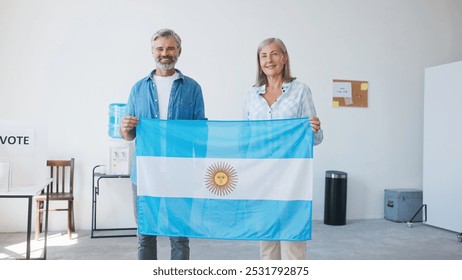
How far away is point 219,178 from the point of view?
227 centimetres

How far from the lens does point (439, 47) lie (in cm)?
561

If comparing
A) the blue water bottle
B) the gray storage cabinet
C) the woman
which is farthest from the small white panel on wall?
the blue water bottle

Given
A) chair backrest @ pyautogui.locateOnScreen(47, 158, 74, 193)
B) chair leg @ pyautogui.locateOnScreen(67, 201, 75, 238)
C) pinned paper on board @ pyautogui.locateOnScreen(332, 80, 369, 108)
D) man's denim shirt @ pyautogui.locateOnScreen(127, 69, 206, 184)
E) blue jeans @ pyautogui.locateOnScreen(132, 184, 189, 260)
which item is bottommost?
chair leg @ pyautogui.locateOnScreen(67, 201, 75, 238)

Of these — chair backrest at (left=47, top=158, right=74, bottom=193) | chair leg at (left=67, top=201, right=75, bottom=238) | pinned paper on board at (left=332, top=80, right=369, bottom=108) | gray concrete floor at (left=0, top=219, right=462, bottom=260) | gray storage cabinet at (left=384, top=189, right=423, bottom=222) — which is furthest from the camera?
pinned paper on board at (left=332, top=80, right=369, bottom=108)

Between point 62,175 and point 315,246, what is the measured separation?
101 inches

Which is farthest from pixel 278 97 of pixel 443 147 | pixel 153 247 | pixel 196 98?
pixel 443 147

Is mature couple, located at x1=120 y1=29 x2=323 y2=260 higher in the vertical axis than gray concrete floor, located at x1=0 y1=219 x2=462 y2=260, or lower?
higher

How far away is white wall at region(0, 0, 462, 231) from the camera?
175 inches

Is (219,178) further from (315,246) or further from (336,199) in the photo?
(336,199)

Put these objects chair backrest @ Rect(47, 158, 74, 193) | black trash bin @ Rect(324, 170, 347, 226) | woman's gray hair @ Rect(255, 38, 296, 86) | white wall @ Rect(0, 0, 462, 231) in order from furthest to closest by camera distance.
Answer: black trash bin @ Rect(324, 170, 347, 226)
white wall @ Rect(0, 0, 462, 231)
chair backrest @ Rect(47, 158, 74, 193)
woman's gray hair @ Rect(255, 38, 296, 86)

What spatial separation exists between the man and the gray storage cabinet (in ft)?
11.8

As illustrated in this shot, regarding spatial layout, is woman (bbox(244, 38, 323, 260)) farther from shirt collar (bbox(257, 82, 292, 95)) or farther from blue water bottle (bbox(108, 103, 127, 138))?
blue water bottle (bbox(108, 103, 127, 138))
